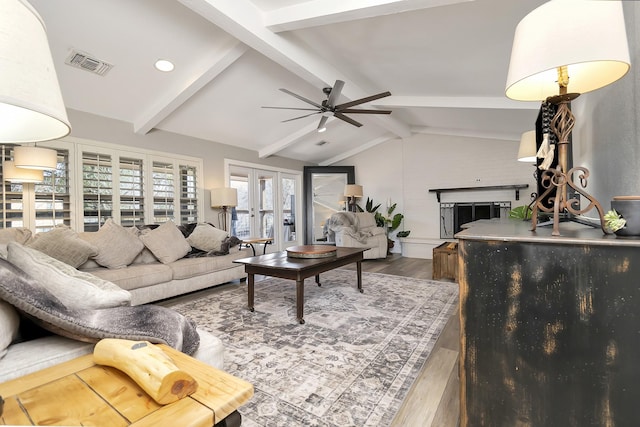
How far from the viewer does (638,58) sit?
1.08 meters

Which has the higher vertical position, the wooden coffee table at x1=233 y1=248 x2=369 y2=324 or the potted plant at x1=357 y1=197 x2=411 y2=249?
the potted plant at x1=357 y1=197 x2=411 y2=249

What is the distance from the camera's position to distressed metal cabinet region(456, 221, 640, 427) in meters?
0.89

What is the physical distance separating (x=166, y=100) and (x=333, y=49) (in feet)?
7.42

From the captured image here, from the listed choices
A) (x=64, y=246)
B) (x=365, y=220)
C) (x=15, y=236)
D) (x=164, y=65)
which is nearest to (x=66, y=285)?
(x=64, y=246)

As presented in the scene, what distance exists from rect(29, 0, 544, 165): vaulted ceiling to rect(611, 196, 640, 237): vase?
186 cm

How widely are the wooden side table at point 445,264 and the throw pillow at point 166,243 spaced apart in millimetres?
3492

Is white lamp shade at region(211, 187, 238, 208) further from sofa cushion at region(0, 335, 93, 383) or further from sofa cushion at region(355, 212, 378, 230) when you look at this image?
sofa cushion at region(0, 335, 93, 383)

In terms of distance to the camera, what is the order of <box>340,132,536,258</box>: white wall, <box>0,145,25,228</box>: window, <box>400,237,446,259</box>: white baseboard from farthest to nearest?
<box>400,237,446,259</box>: white baseboard < <box>340,132,536,258</box>: white wall < <box>0,145,25,228</box>: window

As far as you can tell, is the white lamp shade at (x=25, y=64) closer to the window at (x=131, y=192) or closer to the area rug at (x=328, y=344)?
the area rug at (x=328, y=344)

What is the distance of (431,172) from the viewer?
6520 mm

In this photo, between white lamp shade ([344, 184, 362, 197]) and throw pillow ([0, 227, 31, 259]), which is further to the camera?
white lamp shade ([344, 184, 362, 197])

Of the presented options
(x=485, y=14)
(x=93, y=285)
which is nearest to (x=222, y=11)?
(x=485, y=14)

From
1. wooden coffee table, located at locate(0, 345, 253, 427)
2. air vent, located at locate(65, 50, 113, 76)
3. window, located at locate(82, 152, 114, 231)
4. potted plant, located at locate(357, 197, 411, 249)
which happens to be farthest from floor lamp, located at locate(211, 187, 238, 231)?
wooden coffee table, located at locate(0, 345, 253, 427)

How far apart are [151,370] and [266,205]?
19.8 feet
